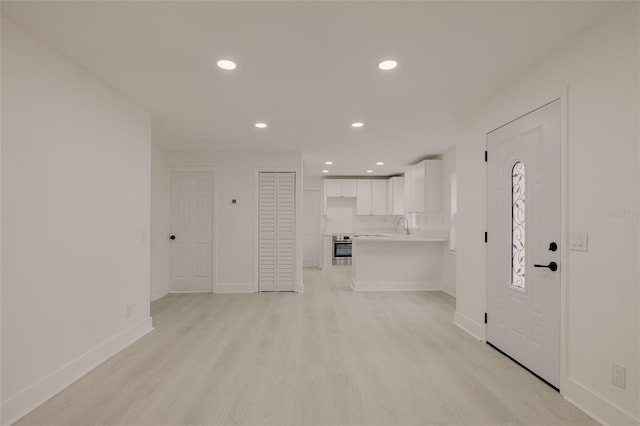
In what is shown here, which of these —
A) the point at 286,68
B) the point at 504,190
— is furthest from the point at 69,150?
the point at 504,190

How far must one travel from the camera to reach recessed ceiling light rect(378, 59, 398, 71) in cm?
242

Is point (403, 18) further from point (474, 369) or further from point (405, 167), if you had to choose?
point (405, 167)

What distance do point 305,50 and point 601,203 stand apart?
216 centimetres

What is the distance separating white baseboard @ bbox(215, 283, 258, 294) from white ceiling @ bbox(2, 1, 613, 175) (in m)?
2.84

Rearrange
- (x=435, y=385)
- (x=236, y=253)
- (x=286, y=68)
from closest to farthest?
(x=435, y=385) → (x=286, y=68) → (x=236, y=253)

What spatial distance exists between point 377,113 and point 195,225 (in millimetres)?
3678

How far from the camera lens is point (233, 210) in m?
5.50

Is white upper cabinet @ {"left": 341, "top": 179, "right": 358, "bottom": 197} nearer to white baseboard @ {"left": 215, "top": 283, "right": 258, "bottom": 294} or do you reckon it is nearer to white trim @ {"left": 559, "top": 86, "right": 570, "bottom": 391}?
white baseboard @ {"left": 215, "top": 283, "right": 258, "bottom": 294}

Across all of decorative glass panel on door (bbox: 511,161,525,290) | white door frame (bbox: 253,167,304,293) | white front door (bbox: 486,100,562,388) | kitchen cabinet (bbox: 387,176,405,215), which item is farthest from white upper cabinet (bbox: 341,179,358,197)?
decorative glass panel on door (bbox: 511,161,525,290)

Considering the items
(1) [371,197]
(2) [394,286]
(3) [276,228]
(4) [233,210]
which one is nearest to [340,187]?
(1) [371,197]

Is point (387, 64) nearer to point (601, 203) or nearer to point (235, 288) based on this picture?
point (601, 203)

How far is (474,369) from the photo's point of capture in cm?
264

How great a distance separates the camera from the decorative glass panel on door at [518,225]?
2676 millimetres

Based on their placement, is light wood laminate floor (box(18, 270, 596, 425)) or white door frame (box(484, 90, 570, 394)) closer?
light wood laminate floor (box(18, 270, 596, 425))
